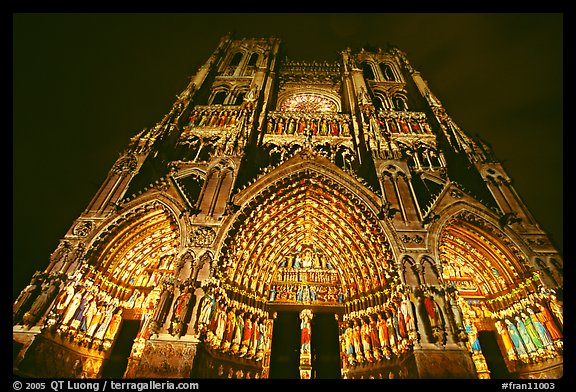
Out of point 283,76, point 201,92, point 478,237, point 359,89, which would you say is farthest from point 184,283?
point 283,76

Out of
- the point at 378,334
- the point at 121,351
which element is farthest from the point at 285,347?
the point at 121,351

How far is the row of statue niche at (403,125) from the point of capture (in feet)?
49.2

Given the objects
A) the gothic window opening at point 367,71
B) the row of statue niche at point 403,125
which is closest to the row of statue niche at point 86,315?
the row of statue niche at point 403,125

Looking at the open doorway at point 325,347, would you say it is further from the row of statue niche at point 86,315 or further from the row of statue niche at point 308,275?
the row of statue niche at point 86,315

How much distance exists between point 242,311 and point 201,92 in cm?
1385

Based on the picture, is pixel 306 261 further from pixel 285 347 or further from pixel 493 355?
pixel 493 355

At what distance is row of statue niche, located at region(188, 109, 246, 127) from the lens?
15.3 m

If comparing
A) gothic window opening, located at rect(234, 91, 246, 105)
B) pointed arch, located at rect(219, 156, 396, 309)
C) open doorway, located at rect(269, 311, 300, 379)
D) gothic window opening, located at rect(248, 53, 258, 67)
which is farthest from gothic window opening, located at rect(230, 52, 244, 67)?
open doorway, located at rect(269, 311, 300, 379)

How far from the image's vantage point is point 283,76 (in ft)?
70.3

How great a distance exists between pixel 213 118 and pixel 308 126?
5.39 meters

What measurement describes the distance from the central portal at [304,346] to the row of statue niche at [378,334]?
4.19 feet

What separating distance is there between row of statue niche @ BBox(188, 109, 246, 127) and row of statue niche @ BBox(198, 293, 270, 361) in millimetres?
9789

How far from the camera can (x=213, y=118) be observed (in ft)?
51.5

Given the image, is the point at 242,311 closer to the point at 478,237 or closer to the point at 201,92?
the point at 478,237
